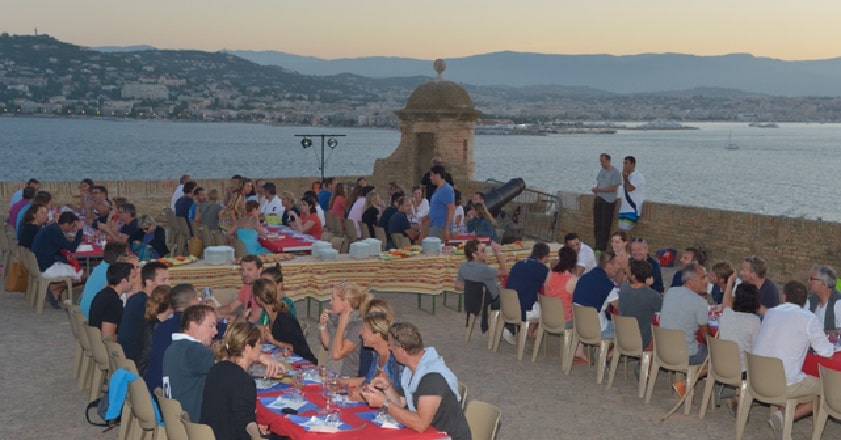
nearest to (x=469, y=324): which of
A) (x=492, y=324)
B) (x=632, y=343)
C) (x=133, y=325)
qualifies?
(x=492, y=324)

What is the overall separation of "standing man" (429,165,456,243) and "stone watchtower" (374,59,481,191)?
7.47 meters

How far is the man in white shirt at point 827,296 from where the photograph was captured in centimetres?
811

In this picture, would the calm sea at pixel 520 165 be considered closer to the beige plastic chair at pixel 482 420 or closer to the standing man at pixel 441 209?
the standing man at pixel 441 209

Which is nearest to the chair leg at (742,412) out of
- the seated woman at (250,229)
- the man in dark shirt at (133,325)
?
the man in dark shirt at (133,325)

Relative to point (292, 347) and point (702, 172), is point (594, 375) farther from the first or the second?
point (702, 172)

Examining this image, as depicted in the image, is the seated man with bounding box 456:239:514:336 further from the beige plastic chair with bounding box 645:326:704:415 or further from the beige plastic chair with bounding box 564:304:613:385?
the beige plastic chair with bounding box 645:326:704:415

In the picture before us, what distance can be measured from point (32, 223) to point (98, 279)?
340 centimetres

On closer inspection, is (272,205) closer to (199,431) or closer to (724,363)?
(724,363)

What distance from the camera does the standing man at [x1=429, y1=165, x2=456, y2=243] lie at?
13305 mm

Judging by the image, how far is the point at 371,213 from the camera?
46.9 ft

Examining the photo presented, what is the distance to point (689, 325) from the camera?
8.30 meters

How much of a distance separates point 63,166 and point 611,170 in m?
83.1

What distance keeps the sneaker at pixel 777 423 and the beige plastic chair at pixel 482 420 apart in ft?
9.72

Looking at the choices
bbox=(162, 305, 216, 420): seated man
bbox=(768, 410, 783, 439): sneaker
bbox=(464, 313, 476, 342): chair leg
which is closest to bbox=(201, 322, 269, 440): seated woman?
bbox=(162, 305, 216, 420): seated man
